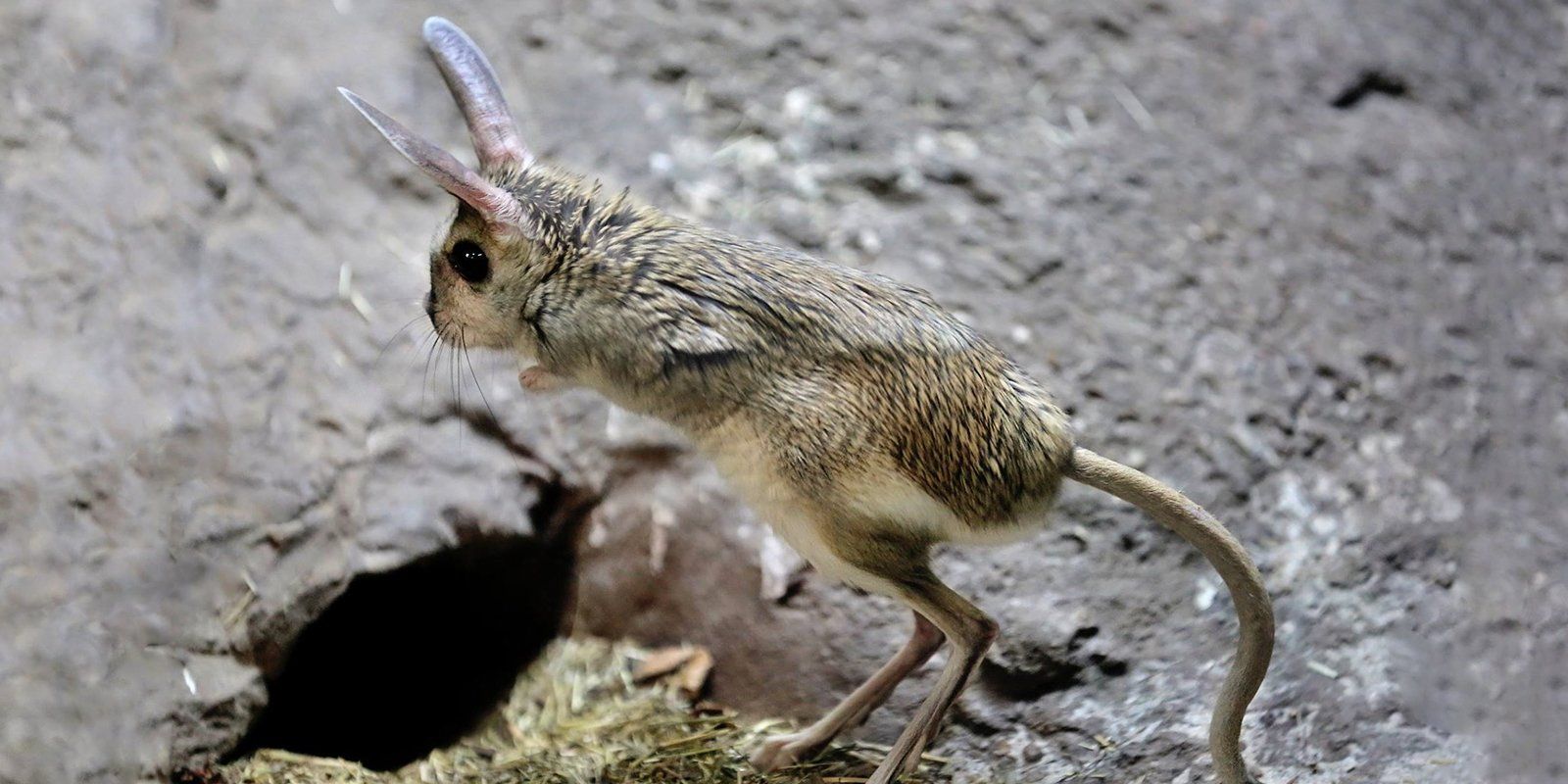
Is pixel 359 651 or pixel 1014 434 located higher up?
pixel 1014 434

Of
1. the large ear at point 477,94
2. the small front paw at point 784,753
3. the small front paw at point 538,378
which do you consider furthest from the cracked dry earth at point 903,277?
the large ear at point 477,94

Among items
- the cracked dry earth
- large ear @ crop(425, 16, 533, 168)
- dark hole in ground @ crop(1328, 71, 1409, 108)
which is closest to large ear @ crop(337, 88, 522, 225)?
large ear @ crop(425, 16, 533, 168)

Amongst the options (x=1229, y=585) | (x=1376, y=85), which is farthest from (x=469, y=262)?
(x=1376, y=85)

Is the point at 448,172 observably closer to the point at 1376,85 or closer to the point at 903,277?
the point at 903,277

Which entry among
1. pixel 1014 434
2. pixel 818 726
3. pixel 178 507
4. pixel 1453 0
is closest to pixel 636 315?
pixel 1014 434

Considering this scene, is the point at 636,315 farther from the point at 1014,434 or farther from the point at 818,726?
the point at 818,726
